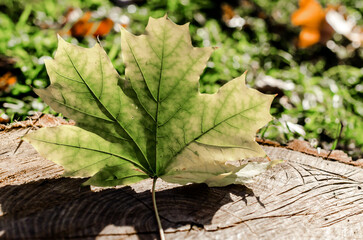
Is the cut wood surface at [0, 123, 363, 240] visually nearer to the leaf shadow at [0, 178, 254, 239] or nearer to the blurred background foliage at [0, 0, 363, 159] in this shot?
the leaf shadow at [0, 178, 254, 239]

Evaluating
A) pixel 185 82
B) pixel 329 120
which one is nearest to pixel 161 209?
pixel 185 82

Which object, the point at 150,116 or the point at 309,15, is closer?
the point at 150,116

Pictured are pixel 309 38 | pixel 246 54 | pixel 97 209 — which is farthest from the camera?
pixel 309 38

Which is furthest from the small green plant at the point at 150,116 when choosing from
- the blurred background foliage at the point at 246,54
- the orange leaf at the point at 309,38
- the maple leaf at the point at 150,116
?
the orange leaf at the point at 309,38

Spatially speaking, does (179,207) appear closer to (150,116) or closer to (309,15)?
(150,116)

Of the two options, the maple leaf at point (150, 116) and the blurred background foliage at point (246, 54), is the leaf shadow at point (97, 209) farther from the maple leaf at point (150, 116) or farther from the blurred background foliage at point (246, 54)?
the blurred background foliage at point (246, 54)

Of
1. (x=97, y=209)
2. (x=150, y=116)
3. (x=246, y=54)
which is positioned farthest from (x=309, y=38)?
(x=97, y=209)

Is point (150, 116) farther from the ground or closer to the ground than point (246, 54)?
closer to the ground
